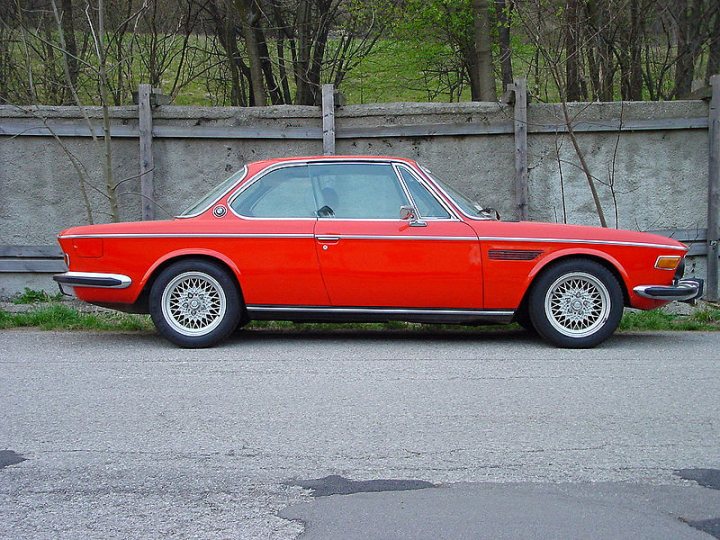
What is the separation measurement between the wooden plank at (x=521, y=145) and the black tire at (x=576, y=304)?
291cm

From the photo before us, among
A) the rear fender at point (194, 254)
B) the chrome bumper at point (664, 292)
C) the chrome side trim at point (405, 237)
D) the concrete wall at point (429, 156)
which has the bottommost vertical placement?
the chrome bumper at point (664, 292)

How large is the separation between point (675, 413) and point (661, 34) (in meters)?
13.0

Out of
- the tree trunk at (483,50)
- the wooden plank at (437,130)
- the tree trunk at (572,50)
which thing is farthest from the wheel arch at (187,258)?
the tree trunk at (483,50)

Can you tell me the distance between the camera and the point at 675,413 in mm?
5266

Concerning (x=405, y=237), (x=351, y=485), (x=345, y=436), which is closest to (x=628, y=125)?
(x=405, y=237)

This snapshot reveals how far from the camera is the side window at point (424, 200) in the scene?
24.8 feet

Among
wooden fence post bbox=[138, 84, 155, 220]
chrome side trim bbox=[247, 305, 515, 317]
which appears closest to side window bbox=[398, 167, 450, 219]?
chrome side trim bbox=[247, 305, 515, 317]

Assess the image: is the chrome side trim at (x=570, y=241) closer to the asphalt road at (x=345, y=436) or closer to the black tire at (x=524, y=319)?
the black tire at (x=524, y=319)

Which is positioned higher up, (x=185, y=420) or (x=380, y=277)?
(x=380, y=277)

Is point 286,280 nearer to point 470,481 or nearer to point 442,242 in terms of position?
point 442,242

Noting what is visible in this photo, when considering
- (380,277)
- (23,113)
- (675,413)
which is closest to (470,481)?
(675,413)

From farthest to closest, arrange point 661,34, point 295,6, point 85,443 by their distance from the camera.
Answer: point 661,34 → point 295,6 → point 85,443

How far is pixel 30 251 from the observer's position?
10.2 metres

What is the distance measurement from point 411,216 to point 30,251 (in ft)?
16.4
